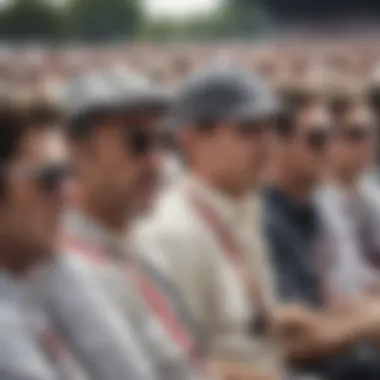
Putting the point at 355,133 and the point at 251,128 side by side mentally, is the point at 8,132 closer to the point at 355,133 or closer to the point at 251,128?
the point at 251,128

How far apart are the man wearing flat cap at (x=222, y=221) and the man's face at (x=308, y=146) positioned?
0.38 m

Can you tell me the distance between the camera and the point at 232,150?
182cm

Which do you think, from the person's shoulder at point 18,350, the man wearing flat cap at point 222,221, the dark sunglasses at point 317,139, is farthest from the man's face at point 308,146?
the person's shoulder at point 18,350

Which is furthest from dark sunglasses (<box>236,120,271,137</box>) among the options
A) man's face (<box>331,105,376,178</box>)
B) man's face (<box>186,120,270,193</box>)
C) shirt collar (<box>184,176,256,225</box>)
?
man's face (<box>331,105,376,178</box>)

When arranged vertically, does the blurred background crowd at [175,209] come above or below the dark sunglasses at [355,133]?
below

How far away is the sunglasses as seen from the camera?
1.15 m

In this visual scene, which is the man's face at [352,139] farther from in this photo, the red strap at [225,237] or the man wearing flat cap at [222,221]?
the red strap at [225,237]

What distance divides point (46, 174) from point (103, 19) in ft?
6.54

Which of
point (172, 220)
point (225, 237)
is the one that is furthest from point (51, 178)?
point (225, 237)

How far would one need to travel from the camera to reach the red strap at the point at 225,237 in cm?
175

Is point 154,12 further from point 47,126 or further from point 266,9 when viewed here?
point 47,126

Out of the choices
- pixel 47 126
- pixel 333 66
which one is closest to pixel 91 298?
pixel 47 126

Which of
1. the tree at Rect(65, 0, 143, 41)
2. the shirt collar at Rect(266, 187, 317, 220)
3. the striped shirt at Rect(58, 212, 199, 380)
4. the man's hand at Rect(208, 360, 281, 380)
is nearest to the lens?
the striped shirt at Rect(58, 212, 199, 380)

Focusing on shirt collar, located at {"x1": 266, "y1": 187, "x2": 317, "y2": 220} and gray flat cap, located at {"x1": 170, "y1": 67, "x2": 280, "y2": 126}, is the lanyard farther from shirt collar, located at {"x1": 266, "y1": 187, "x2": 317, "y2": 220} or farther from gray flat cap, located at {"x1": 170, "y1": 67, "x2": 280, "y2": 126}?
shirt collar, located at {"x1": 266, "y1": 187, "x2": 317, "y2": 220}
